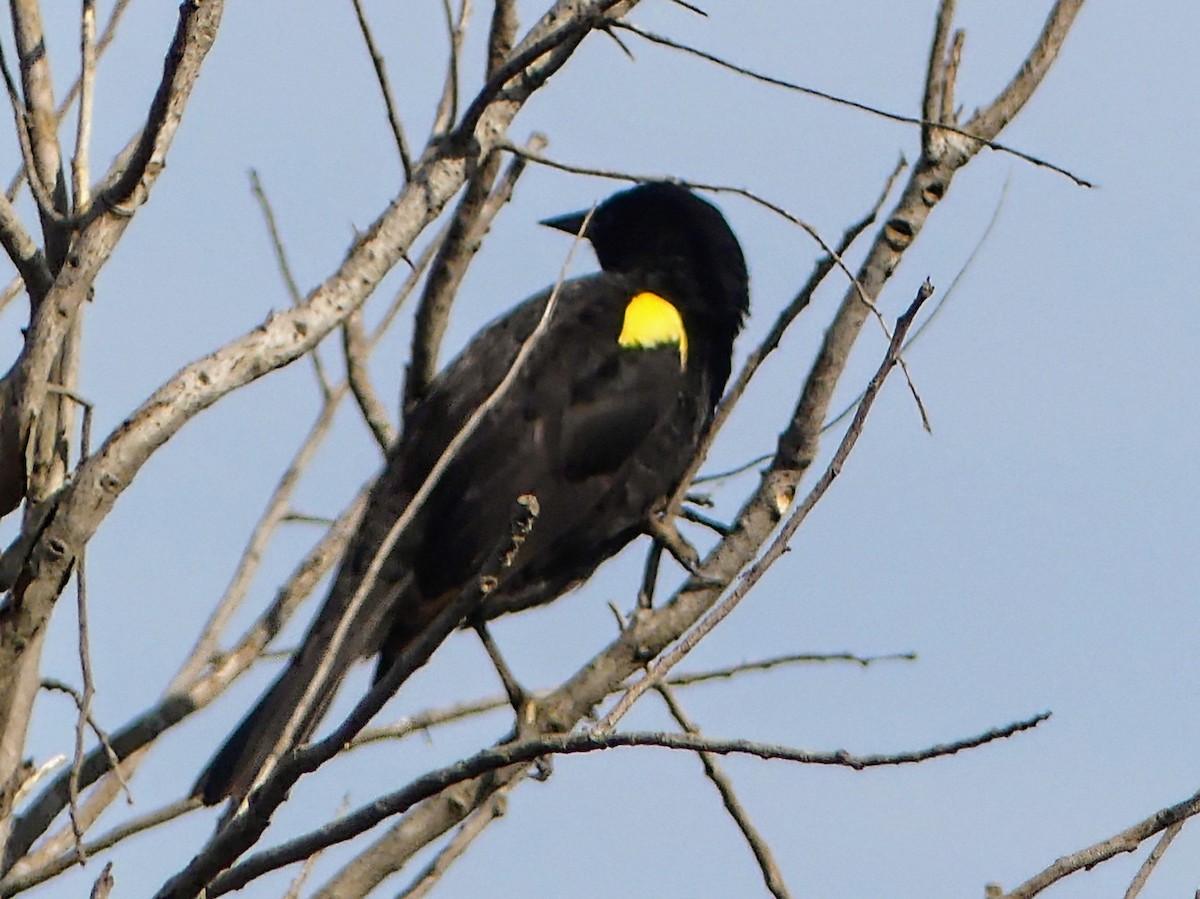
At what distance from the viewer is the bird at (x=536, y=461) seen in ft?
14.3

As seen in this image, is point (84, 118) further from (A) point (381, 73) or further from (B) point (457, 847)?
(B) point (457, 847)

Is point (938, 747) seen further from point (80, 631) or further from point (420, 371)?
point (420, 371)

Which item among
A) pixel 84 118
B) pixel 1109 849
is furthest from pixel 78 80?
pixel 1109 849

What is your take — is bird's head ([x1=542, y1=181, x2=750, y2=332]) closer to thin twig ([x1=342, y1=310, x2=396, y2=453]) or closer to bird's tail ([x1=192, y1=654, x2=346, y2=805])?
thin twig ([x1=342, y1=310, x2=396, y2=453])

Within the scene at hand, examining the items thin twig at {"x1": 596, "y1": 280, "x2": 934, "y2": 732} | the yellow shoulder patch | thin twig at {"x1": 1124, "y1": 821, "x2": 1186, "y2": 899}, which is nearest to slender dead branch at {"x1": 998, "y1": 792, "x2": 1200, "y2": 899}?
thin twig at {"x1": 1124, "y1": 821, "x2": 1186, "y2": 899}

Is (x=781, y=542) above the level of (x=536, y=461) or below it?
below

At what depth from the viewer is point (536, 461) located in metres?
4.54

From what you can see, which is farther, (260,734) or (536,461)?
(536,461)

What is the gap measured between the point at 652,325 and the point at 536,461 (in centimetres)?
60

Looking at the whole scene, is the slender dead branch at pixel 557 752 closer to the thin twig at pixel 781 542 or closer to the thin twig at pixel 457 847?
the thin twig at pixel 781 542

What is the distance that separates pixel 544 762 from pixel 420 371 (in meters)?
0.99

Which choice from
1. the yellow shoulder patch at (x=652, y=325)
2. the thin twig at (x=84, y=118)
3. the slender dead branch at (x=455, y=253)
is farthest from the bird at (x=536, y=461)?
the thin twig at (x=84, y=118)

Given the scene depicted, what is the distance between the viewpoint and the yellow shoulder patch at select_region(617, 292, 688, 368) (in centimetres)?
480

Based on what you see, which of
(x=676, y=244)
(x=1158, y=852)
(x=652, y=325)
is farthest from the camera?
(x=676, y=244)
